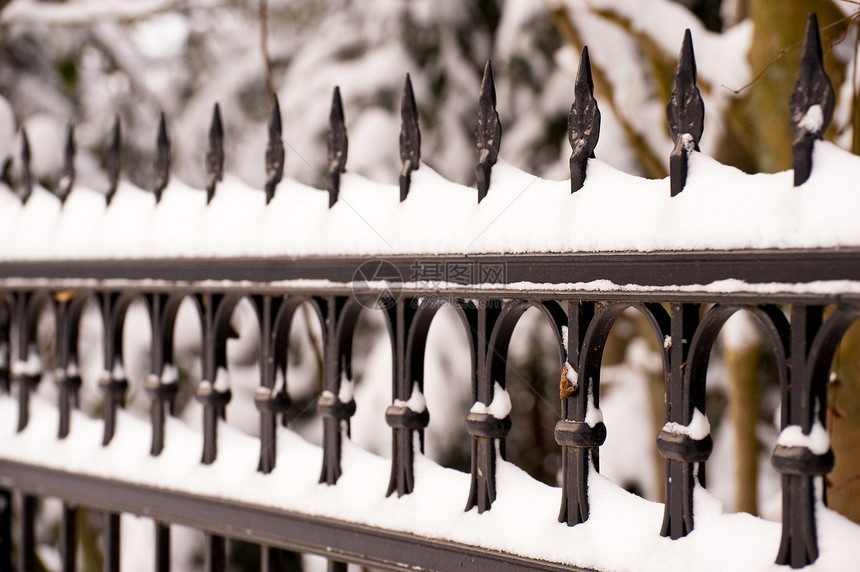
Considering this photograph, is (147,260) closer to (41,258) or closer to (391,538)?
(41,258)

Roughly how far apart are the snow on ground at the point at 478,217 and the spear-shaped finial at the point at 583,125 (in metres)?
0.02

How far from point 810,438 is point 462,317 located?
1.85 feet

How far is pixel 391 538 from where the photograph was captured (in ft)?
4.05

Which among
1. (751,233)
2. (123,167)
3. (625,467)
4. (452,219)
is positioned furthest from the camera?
(123,167)

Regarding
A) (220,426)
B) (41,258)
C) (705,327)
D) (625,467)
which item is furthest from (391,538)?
(625,467)

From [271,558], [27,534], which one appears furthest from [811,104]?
[27,534]

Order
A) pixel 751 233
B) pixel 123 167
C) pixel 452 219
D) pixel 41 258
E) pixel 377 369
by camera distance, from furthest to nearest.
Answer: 1. pixel 123 167
2. pixel 377 369
3. pixel 41 258
4. pixel 452 219
5. pixel 751 233

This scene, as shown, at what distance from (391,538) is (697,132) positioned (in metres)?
0.87

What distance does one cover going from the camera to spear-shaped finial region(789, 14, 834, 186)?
2.83ft

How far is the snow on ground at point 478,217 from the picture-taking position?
33.9 inches

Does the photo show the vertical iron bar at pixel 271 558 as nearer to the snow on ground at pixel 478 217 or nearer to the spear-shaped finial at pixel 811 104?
the snow on ground at pixel 478 217

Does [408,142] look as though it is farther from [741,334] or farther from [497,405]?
[741,334]

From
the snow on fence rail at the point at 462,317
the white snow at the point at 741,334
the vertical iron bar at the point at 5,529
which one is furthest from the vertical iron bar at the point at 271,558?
the white snow at the point at 741,334
